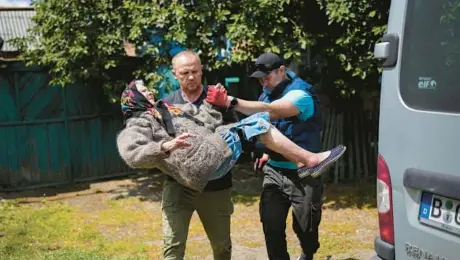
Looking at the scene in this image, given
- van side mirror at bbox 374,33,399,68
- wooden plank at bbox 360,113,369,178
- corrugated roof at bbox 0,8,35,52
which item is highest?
corrugated roof at bbox 0,8,35,52

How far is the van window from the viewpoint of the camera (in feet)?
8.66

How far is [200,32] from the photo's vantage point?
7324 millimetres

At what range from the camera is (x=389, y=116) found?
9.75 ft

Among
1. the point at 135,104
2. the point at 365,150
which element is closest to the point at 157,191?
the point at 365,150

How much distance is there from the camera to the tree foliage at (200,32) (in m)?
6.90

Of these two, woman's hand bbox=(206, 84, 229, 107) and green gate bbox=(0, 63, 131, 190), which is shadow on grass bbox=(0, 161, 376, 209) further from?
woman's hand bbox=(206, 84, 229, 107)

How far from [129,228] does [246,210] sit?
5.33ft

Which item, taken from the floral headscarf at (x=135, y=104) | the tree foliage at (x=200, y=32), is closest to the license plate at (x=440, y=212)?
the floral headscarf at (x=135, y=104)

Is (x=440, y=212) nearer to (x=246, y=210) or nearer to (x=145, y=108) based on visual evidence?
(x=145, y=108)

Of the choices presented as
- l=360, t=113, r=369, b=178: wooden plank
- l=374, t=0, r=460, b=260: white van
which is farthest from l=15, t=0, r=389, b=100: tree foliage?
l=374, t=0, r=460, b=260: white van

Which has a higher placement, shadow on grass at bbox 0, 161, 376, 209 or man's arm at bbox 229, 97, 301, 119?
man's arm at bbox 229, 97, 301, 119

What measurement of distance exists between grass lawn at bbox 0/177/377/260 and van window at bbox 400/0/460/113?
2937 mm

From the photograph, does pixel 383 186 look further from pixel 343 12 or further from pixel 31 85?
pixel 31 85

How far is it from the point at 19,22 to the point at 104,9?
14.3 feet
